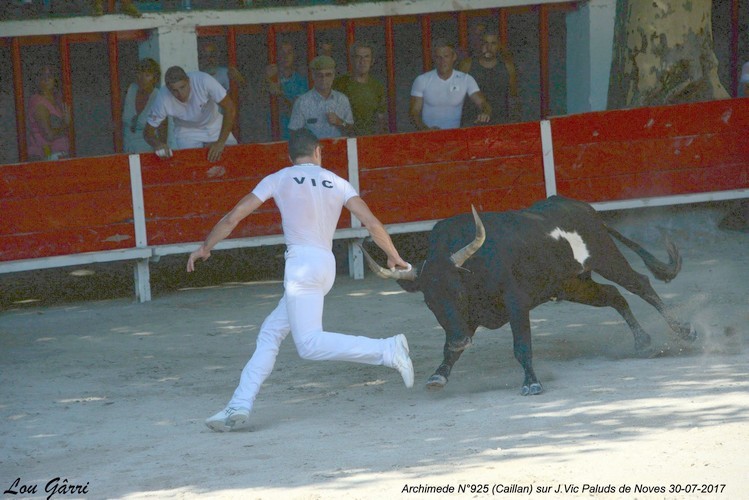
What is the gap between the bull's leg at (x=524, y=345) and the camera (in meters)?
7.20

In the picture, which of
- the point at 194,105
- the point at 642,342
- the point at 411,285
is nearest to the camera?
the point at 411,285

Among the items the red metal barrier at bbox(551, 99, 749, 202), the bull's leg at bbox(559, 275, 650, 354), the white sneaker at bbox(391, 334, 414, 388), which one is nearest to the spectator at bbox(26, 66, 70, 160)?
the red metal barrier at bbox(551, 99, 749, 202)

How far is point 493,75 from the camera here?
481 inches

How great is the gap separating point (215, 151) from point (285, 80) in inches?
68.4

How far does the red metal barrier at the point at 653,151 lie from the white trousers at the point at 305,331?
18.9ft

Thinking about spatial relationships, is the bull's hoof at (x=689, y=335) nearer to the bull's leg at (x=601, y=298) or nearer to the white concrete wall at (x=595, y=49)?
the bull's leg at (x=601, y=298)

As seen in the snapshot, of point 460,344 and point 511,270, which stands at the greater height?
point 511,270

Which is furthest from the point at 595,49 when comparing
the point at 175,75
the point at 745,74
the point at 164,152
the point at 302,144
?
the point at 302,144

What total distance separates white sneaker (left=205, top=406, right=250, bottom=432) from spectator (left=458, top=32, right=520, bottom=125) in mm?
5963

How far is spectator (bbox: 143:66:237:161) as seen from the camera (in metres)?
10.9

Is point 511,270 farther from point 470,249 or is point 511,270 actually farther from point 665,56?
point 665,56

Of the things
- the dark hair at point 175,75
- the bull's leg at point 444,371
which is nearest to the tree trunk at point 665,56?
A: the dark hair at point 175,75

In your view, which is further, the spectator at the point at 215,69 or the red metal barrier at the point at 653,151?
the spectator at the point at 215,69

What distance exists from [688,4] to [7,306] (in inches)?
274
